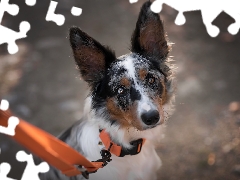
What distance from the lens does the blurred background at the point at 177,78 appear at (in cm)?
441

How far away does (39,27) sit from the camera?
6578 mm

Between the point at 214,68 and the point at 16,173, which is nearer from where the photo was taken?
the point at 16,173

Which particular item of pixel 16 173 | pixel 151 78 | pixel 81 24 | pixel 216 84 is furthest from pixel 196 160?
pixel 81 24

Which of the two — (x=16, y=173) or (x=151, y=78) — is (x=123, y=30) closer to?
(x=16, y=173)

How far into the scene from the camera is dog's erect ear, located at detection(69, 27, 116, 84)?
9.70 ft

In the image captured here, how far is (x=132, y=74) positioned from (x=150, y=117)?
1.24ft

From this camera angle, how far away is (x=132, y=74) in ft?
9.84

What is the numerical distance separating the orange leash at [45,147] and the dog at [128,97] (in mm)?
566

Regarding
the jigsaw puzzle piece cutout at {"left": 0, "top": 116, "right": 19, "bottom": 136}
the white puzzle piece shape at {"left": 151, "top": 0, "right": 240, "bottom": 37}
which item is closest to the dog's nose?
the jigsaw puzzle piece cutout at {"left": 0, "top": 116, "right": 19, "bottom": 136}

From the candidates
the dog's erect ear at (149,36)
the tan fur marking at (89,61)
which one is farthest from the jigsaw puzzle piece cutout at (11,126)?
the dog's erect ear at (149,36)

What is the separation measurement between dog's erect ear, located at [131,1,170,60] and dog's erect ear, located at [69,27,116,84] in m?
0.25

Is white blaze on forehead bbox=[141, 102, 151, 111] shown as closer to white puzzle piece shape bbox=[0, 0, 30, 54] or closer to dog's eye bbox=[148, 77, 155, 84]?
dog's eye bbox=[148, 77, 155, 84]

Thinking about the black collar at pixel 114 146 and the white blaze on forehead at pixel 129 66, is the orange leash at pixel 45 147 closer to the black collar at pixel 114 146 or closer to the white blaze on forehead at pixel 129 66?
the black collar at pixel 114 146

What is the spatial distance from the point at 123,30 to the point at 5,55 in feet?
6.47
